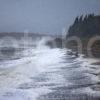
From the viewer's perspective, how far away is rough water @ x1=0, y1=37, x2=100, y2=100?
5.87 feet

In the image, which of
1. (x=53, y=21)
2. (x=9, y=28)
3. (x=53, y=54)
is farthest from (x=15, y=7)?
(x=53, y=54)

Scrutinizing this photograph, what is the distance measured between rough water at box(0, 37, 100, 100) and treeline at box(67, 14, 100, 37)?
22cm

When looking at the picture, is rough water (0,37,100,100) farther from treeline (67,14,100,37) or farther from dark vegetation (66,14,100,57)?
treeline (67,14,100,37)

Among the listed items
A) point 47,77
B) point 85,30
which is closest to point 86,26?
point 85,30

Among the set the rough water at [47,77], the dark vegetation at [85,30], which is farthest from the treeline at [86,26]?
the rough water at [47,77]

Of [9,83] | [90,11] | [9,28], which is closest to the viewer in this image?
[9,83]

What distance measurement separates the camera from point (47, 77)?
1912 mm

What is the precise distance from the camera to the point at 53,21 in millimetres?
2010

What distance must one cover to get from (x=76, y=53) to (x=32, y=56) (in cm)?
41

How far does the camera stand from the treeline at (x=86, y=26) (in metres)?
2.04

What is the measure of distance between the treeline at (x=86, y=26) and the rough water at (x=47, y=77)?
22cm

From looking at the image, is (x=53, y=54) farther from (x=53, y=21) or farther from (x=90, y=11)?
(x=90, y=11)

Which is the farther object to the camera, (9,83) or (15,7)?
(15,7)

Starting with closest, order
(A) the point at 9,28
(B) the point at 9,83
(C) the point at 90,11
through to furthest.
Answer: (B) the point at 9,83 < (A) the point at 9,28 < (C) the point at 90,11
